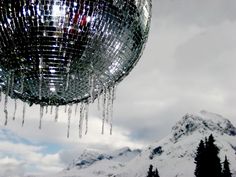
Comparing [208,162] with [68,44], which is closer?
[68,44]

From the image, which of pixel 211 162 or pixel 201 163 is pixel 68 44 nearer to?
pixel 211 162

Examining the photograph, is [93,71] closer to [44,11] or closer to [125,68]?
[125,68]

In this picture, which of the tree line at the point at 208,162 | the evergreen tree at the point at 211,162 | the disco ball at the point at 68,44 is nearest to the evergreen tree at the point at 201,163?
the tree line at the point at 208,162

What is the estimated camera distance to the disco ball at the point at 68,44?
4.89m

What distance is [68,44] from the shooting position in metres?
5.09

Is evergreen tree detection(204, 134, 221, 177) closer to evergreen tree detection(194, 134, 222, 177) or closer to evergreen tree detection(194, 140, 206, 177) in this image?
evergreen tree detection(194, 134, 222, 177)

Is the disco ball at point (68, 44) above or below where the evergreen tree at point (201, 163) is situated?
above

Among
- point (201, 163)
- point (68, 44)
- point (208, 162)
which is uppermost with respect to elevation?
point (68, 44)

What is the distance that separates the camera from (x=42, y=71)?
5.34 meters

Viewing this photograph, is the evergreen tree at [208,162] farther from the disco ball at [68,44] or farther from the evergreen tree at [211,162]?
the disco ball at [68,44]

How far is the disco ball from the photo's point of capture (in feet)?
16.0

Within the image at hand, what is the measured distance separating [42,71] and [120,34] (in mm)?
867

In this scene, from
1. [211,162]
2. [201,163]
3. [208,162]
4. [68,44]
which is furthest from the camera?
[201,163]

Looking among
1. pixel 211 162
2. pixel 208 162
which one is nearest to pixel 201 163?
pixel 208 162
